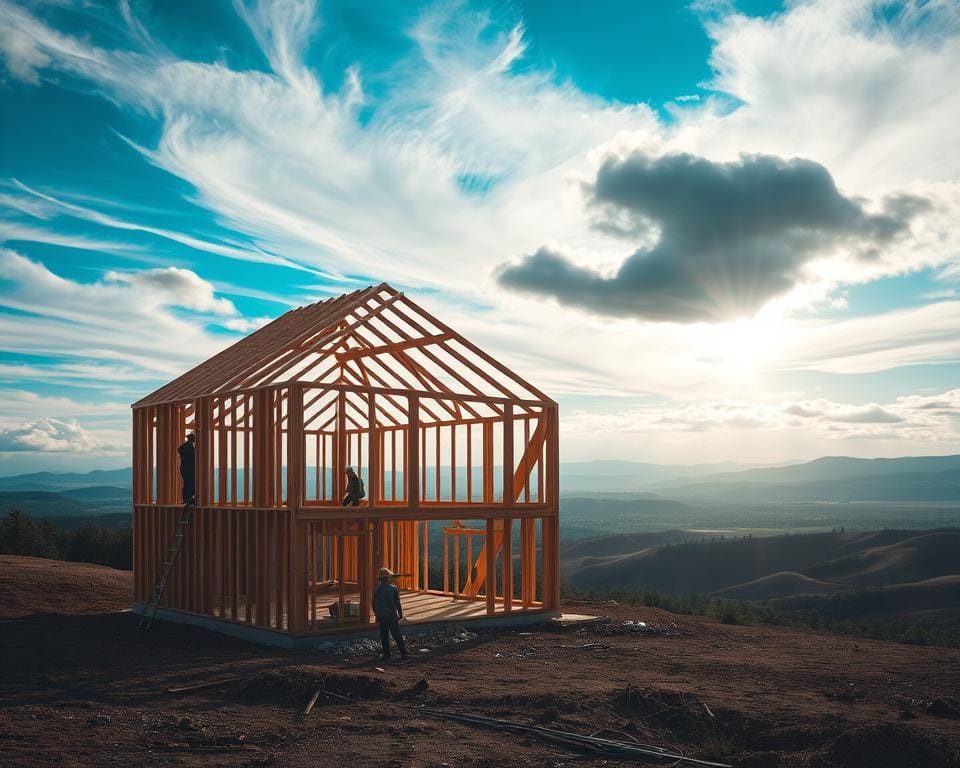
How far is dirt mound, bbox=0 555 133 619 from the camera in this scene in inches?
676

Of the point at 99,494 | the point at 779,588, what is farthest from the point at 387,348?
the point at 99,494

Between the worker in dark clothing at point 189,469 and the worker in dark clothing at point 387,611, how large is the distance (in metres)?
4.63

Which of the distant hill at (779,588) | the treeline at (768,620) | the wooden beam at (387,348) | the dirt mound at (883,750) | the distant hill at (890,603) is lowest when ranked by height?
the distant hill at (779,588)

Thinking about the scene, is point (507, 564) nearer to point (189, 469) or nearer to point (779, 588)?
point (189, 469)

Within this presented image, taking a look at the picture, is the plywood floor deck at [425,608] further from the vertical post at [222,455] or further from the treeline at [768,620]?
the treeline at [768,620]

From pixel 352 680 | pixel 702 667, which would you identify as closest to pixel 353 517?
pixel 352 680

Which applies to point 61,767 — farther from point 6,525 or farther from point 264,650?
point 6,525

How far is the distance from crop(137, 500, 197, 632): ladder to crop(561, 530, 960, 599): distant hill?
47230mm

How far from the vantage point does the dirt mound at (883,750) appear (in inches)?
302

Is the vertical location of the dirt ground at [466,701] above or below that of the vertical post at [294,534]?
below

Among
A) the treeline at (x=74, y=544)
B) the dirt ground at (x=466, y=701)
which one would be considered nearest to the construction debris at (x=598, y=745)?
the dirt ground at (x=466, y=701)

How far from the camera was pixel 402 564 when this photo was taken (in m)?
20.1

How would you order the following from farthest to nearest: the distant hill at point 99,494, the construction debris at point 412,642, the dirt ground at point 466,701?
1. the distant hill at point 99,494
2. the construction debris at point 412,642
3. the dirt ground at point 466,701

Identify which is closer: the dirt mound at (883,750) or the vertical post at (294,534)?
the dirt mound at (883,750)
